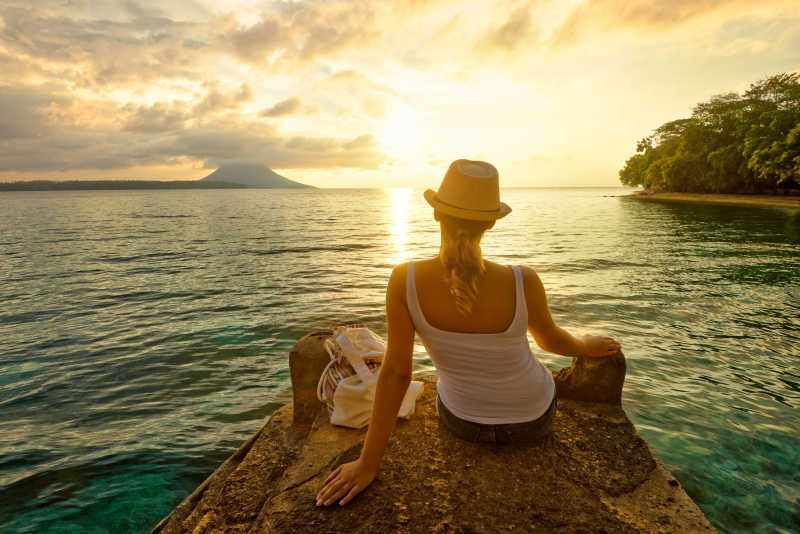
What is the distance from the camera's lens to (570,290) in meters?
14.2

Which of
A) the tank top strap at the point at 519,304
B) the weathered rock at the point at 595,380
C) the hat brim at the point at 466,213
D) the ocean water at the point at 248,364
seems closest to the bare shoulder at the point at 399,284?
the hat brim at the point at 466,213

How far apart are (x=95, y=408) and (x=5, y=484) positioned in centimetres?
202

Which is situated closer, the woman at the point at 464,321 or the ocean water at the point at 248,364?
the woman at the point at 464,321

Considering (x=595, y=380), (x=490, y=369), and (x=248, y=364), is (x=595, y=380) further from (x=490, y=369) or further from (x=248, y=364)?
(x=248, y=364)

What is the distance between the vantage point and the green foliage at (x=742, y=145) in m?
52.8

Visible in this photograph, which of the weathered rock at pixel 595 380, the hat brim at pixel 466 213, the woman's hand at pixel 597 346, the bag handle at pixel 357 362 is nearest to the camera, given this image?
the hat brim at pixel 466 213

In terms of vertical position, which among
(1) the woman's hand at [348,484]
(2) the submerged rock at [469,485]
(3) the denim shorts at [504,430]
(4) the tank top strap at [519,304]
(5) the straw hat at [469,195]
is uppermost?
(5) the straw hat at [469,195]

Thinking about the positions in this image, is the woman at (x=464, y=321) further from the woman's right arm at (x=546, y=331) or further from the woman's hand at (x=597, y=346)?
the woman's hand at (x=597, y=346)


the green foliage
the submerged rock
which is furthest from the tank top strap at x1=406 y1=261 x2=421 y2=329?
the green foliage

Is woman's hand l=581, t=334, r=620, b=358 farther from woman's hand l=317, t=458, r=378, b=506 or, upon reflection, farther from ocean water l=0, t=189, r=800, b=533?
ocean water l=0, t=189, r=800, b=533

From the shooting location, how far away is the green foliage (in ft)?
173

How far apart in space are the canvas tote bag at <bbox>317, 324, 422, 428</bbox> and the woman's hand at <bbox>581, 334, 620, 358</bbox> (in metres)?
1.70

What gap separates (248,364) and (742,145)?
81.3 meters

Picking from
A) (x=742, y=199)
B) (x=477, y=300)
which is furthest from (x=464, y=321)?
(x=742, y=199)
